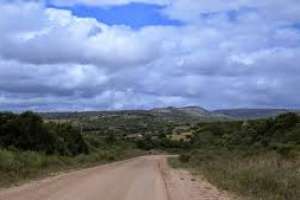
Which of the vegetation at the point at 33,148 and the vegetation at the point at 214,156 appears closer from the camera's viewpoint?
the vegetation at the point at 214,156

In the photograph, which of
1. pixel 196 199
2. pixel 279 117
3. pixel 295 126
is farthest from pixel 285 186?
pixel 279 117

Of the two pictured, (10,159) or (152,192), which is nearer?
(152,192)

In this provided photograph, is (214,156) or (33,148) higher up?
(33,148)

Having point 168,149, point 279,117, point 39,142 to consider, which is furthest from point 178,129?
point 39,142

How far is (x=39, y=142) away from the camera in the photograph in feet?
184

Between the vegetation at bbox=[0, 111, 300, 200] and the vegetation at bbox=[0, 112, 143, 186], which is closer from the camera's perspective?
the vegetation at bbox=[0, 111, 300, 200]

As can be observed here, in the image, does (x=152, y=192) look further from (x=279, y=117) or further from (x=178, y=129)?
(x=178, y=129)

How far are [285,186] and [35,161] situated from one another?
2267 centimetres

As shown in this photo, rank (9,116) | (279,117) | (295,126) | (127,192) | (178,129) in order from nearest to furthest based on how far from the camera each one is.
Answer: (127,192), (9,116), (295,126), (279,117), (178,129)

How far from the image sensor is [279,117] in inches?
3177

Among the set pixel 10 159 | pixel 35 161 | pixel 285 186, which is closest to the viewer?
pixel 285 186

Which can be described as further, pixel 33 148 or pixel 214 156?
pixel 214 156

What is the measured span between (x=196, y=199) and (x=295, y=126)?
52.4 meters

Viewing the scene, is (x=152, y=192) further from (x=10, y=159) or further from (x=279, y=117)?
(x=279, y=117)
